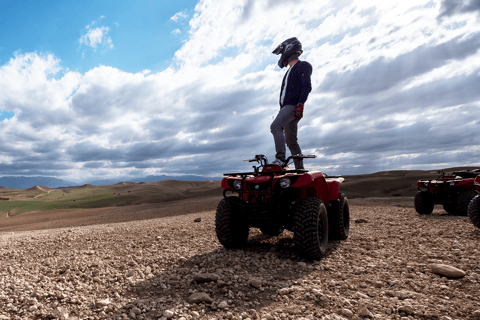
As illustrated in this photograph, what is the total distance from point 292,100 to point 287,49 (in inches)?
53.8

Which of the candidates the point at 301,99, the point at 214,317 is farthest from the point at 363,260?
the point at 301,99

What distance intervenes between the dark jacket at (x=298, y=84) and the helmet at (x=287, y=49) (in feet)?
1.24

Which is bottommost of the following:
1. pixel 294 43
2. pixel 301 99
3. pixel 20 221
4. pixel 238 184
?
pixel 20 221

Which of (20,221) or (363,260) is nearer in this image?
(363,260)

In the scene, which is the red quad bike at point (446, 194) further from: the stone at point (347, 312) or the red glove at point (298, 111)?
the stone at point (347, 312)

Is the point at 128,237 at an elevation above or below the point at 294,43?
below

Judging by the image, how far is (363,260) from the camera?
4227 millimetres

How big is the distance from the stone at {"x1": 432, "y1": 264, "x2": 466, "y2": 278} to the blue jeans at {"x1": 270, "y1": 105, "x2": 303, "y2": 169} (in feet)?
9.31

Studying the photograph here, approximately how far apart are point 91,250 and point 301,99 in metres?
5.44

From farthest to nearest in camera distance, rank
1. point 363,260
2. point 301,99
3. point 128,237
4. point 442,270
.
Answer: point 128,237 < point 301,99 < point 363,260 < point 442,270

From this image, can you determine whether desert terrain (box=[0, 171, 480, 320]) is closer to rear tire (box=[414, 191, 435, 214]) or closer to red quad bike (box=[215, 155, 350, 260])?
red quad bike (box=[215, 155, 350, 260])

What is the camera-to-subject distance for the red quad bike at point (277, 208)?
13.3ft

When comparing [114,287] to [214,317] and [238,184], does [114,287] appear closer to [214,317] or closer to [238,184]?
[214,317]

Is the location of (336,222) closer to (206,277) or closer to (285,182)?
(285,182)
